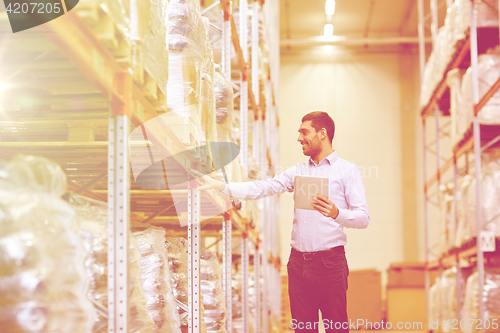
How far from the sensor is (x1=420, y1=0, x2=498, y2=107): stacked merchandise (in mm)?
7613

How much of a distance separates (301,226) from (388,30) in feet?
49.1

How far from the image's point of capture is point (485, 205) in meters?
7.25

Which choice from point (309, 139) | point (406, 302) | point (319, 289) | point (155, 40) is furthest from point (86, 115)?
point (406, 302)

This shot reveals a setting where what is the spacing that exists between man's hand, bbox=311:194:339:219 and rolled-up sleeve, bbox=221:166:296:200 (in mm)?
609

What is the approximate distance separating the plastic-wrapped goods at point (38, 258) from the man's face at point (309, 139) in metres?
2.41

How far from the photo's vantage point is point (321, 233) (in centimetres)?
397

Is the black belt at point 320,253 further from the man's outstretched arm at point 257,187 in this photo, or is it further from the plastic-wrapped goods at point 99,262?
the plastic-wrapped goods at point 99,262

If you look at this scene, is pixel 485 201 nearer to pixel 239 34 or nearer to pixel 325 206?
pixel 239 34

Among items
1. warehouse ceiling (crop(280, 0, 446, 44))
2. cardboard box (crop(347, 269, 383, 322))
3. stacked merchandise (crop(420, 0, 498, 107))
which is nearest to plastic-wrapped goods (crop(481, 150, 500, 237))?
stacked merchandise (crop(420, 0, 498, 107))

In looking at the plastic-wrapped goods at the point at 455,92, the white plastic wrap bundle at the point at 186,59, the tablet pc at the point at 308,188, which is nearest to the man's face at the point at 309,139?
the tablet pc at the point at 308,188

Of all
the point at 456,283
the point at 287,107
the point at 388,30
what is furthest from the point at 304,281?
the point at 388,30

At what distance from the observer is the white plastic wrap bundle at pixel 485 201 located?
7.16 meters

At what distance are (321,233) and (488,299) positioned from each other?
4.10m

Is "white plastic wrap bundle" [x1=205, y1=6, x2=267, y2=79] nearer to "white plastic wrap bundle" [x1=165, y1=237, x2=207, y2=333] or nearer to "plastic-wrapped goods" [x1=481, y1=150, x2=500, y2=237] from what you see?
"white plastic wrap bundle" [x1=165, y1=237, x2=207, y2=333]
